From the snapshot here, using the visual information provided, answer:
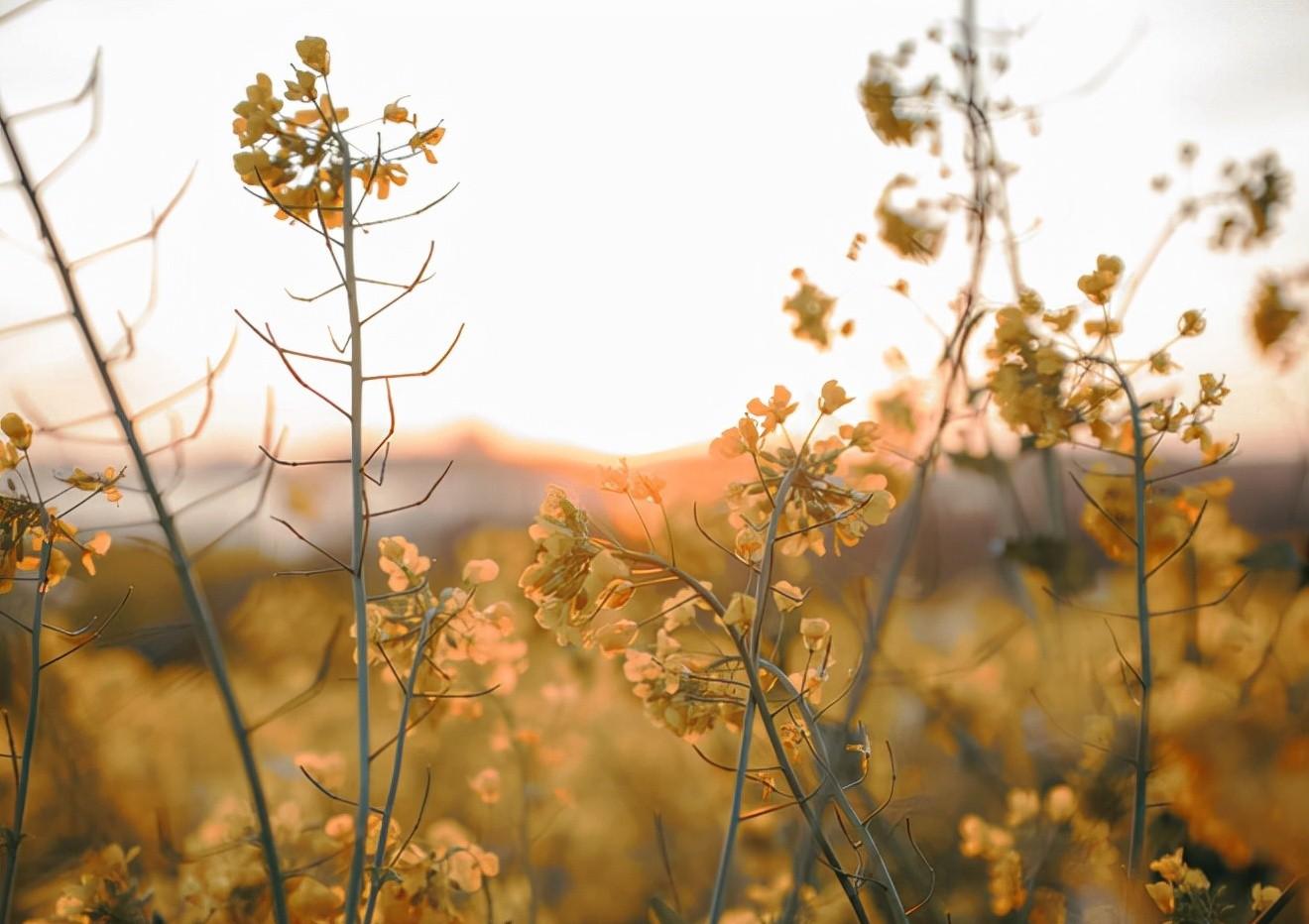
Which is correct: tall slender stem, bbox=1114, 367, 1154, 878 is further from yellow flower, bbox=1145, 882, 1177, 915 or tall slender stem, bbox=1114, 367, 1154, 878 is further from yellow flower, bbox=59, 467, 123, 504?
yellow flower, bbox=59, 467, 123, 504

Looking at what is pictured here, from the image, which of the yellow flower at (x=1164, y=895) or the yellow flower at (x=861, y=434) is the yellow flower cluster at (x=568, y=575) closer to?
the yellow flower at (x=861, y=434)

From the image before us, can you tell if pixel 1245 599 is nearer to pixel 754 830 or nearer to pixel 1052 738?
pixel 1052 738

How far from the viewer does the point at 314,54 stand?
1.77 ft

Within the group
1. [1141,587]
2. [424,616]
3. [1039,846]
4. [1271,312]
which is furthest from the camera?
[1271,312]

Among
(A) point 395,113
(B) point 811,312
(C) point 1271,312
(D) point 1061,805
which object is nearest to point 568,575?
(A) point 395,113

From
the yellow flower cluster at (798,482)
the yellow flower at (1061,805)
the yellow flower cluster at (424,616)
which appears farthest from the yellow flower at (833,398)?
the yellow flower at (1061,805)

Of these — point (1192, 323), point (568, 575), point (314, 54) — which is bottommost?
point (568, 575)

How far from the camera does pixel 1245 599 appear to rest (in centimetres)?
156

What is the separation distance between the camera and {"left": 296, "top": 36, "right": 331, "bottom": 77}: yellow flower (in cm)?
54

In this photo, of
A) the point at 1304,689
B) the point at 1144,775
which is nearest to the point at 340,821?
the point at 1144,775

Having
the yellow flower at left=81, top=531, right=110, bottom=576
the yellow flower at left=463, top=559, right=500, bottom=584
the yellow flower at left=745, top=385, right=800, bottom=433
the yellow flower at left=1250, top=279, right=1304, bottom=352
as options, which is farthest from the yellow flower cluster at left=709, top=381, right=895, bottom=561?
the yellow flower at left=1250, top=279, right=1304, bottom=352

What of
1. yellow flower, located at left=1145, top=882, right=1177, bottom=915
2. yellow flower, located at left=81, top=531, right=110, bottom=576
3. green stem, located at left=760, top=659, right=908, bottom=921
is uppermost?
yellow flower, located at left=81, top=531, right=110, bottom=576

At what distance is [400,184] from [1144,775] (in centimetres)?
68

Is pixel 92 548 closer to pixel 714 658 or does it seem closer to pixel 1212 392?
pixel 714 658
